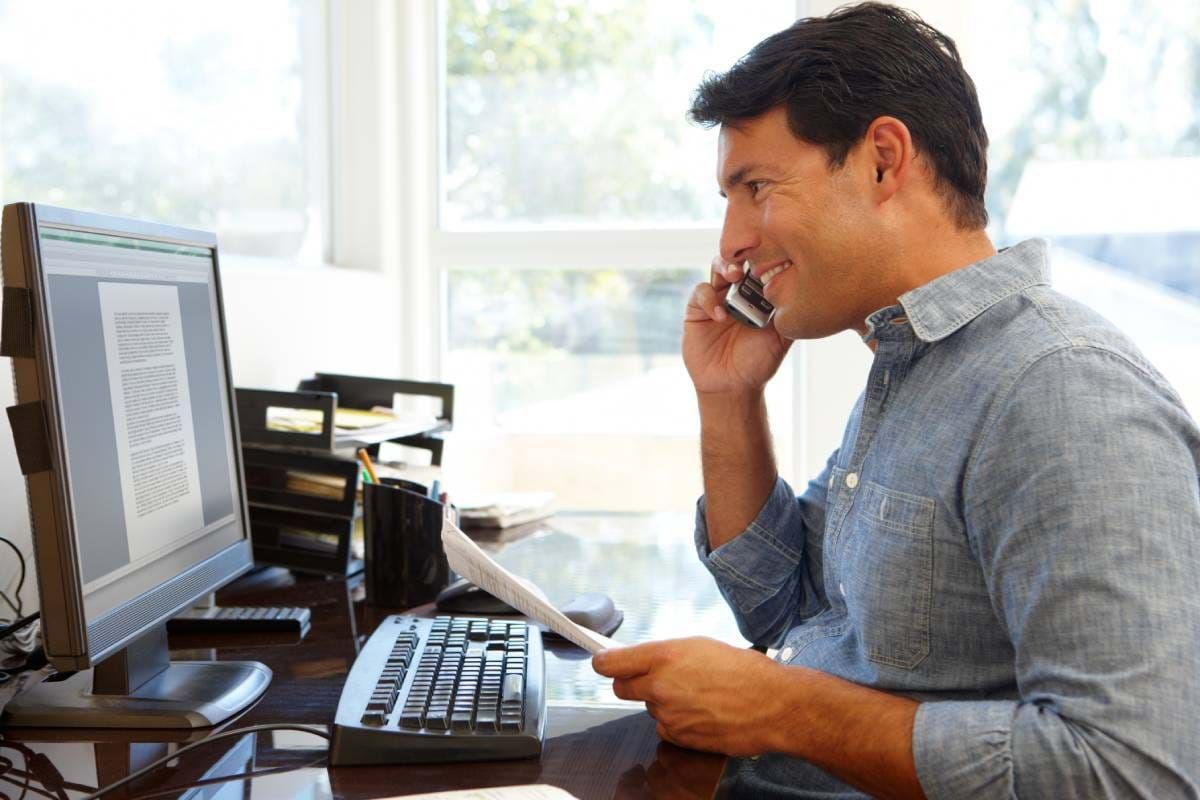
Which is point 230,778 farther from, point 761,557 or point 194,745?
point 761,557

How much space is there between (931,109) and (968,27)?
5.36 feet

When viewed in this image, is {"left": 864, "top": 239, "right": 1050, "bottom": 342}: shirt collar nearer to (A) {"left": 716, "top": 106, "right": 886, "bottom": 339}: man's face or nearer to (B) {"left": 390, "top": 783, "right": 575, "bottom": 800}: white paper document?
(A) {"left": 716, "top": 106, "right": 886, "bottom": 339}: man's face

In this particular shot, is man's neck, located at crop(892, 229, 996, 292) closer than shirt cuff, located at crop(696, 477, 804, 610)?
Yes

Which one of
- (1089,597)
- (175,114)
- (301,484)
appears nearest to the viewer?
(1089,597)

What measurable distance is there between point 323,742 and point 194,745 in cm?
10

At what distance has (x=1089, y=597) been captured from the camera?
31.8 inches

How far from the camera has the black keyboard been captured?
93 centimetres

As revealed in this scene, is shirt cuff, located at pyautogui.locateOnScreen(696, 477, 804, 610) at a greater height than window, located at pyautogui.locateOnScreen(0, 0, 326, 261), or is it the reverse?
window, located at pyautogui.locateOnScreen(0, 0, 326, 261)

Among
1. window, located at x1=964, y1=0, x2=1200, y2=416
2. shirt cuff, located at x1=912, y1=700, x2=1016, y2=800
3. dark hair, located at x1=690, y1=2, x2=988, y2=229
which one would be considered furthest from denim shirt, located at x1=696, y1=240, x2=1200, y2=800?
window, located at x1=964, y1=0, x2=1200, y2=416

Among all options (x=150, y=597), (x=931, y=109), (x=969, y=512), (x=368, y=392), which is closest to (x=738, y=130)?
(x=931, y=109)

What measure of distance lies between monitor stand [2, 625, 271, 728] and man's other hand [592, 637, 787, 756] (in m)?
0.36

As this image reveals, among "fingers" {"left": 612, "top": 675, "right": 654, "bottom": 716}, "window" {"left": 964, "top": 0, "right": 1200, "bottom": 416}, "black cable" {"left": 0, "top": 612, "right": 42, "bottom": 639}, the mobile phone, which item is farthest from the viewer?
"window" {"left": 964, "top": 0, "right": 1200, "bottom": 416}

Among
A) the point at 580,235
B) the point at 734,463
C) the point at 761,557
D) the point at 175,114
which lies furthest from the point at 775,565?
the point at 580,235

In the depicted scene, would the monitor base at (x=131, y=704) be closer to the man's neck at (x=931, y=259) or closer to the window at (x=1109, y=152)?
the man's neck at (x=931, y=259)
